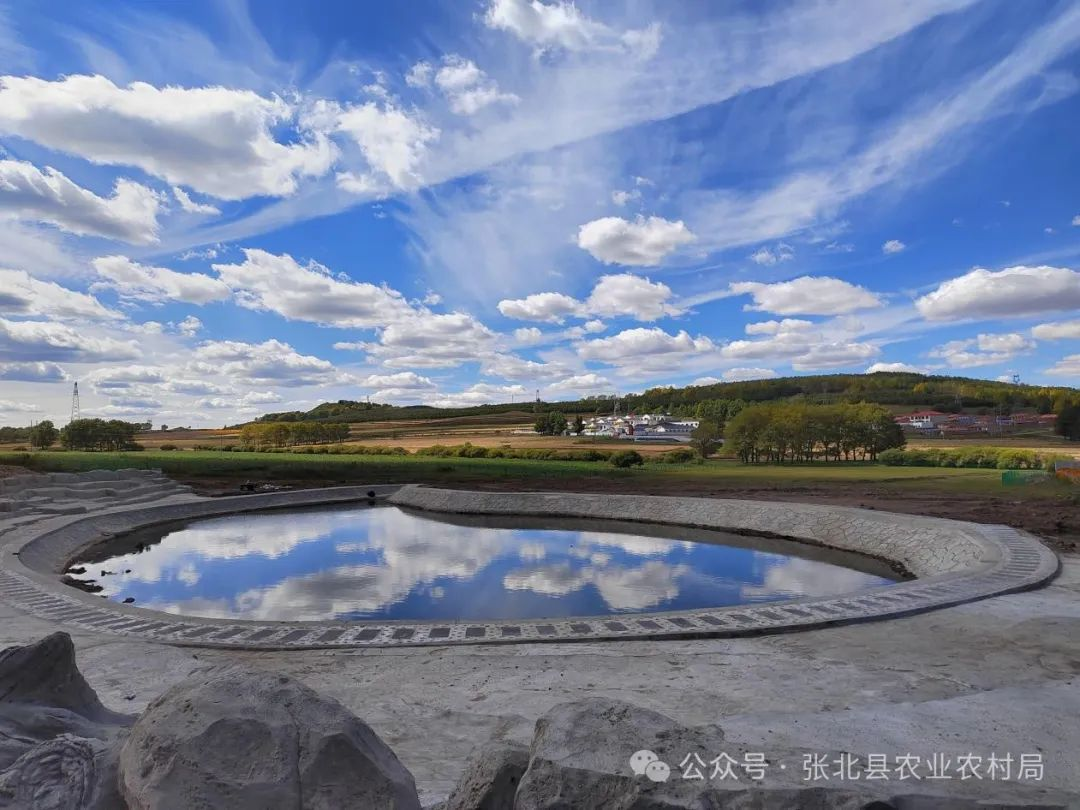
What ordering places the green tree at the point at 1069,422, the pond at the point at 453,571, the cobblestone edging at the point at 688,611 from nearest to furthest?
the cobblestone edging at the point at 688,611
the pond at the point at 453,571
the green tree at the point at 1069,422

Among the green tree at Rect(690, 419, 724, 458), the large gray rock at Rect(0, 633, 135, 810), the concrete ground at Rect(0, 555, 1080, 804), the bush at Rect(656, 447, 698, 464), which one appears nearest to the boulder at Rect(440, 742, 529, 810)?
the concrete ground at Rect(0, 555, 1080, 804)

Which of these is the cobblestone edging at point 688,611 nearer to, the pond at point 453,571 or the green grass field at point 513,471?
the pond at point 453,571

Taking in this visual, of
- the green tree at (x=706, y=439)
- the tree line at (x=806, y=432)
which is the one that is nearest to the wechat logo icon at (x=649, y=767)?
the tree line at (x=806, y=432)

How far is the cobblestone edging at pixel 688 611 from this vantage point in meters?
10.1

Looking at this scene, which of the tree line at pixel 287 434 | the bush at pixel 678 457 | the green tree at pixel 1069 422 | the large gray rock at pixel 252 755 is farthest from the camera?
the tree line at pixel 287 434

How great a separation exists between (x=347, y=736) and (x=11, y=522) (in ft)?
85.9

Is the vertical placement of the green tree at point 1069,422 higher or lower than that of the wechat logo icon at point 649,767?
higher

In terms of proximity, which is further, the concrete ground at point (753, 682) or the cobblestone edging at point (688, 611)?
the cobblestone edging at point (688, 611)

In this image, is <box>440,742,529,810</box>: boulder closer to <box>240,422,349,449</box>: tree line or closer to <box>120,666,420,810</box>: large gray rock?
<box>120,666,420,810</box>: large gray rock

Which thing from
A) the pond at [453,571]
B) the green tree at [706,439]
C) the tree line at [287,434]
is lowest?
the pond at [453,571]

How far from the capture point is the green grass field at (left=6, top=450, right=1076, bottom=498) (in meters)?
33.7

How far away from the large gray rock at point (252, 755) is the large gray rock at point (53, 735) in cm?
17

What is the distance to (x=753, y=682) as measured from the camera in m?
7.59

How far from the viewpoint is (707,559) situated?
758 inches
